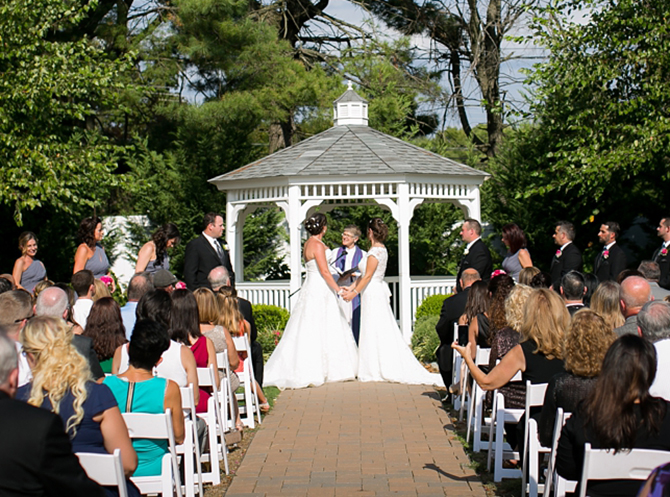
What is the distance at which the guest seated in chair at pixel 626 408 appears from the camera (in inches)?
140

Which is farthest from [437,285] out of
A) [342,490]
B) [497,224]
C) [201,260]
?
[342,490]

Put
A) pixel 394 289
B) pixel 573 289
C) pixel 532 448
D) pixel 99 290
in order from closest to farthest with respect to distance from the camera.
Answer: pixel 532 448 → pixel 573 289 → pixel 99 290 → pixel 394 289

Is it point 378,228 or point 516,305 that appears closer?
point 516,305

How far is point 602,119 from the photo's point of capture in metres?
13.8

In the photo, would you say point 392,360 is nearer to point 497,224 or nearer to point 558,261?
Answer: point 558,261

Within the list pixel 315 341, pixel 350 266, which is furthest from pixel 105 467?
pixel 350 266

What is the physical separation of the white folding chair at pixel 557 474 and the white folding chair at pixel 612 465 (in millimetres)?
415

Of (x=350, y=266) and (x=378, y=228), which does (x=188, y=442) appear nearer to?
(x=378, y=228)

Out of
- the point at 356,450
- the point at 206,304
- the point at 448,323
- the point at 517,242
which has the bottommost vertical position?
the point at 356,450

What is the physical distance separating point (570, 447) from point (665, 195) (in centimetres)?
1234

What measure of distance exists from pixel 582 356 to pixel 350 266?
742 cm

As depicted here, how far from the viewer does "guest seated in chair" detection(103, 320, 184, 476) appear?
4.49 m

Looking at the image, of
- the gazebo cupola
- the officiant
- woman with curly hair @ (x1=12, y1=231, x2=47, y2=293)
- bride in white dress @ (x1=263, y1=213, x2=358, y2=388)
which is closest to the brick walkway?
bride in white dress @ (x1=263, y1=213, x2=358, y2=388)

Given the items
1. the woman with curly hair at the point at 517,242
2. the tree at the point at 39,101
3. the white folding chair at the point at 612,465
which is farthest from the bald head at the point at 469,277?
the tree at the point at 39,101
